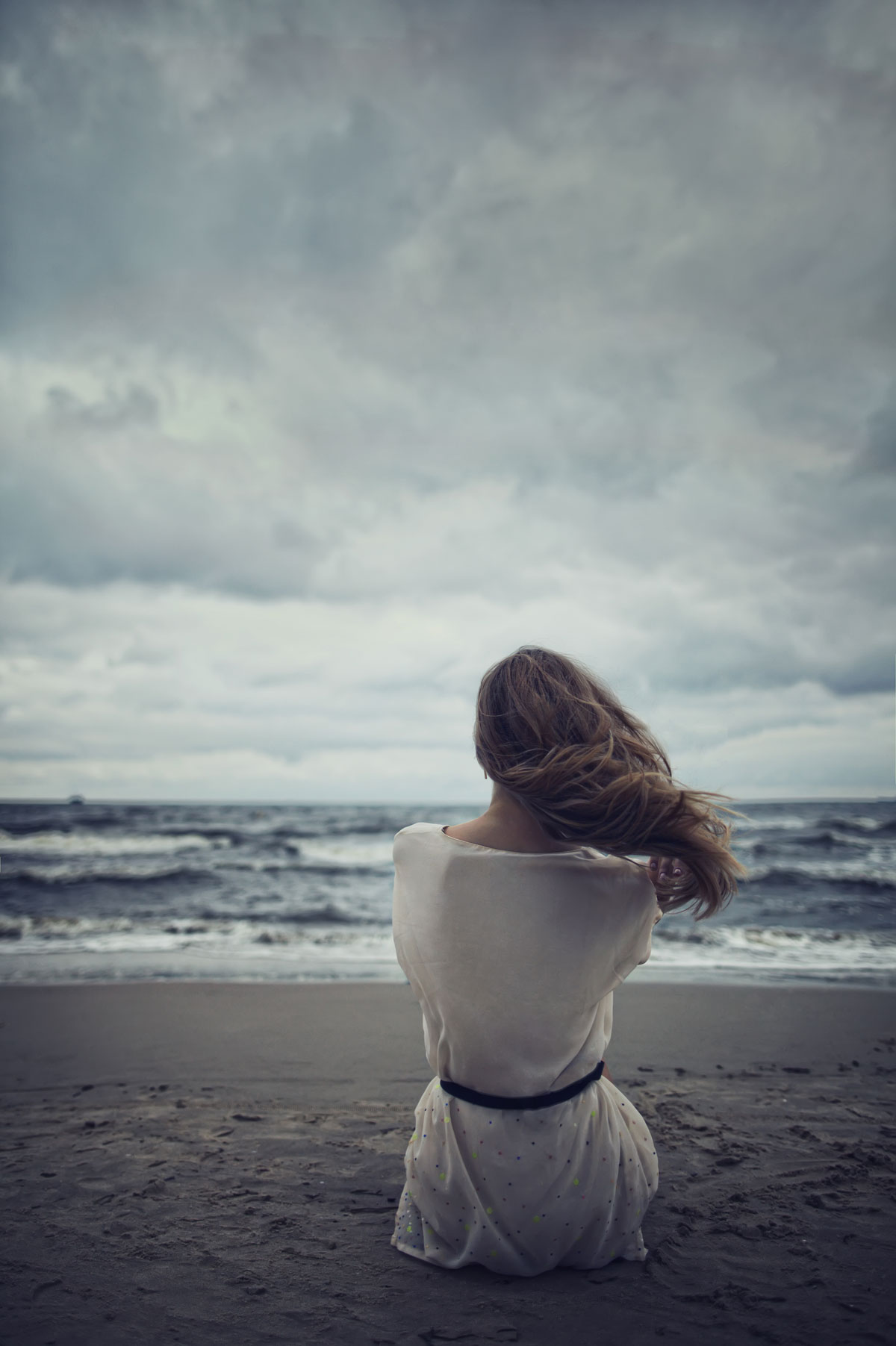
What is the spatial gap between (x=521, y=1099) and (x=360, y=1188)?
1.20m

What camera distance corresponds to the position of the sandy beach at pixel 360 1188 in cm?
201

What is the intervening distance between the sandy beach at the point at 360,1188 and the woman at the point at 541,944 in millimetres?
247

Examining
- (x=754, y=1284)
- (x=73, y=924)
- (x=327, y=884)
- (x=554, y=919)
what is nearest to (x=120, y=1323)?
(x=554, y=919)

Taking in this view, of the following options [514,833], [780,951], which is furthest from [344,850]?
[514,833]

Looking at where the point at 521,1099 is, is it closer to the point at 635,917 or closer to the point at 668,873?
the point at 635,917

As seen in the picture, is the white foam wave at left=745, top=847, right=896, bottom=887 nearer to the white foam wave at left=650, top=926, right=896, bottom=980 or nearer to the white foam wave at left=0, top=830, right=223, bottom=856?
the white foam wave at left=650, top=926, right=896, bottom=980

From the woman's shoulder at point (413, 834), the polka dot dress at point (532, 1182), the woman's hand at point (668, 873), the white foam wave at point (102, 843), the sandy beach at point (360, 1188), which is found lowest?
the white foam wave at point (102, 843)

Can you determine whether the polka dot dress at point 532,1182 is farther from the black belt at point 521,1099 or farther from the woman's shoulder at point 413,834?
the woman's shoulder at point 413,834

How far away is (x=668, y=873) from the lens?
2059mm

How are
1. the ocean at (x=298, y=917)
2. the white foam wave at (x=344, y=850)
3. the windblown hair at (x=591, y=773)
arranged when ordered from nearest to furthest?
the windblown hair at (x=591, y=773) → the ocean at (x=298, y=917) → the white foam wave at (x=344, y=850)

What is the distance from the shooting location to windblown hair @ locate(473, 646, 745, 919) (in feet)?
6.26

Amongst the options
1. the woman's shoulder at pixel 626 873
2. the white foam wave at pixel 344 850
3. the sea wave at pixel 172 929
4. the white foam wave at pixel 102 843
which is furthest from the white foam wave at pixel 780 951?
the white foam wave at pixel 102 843

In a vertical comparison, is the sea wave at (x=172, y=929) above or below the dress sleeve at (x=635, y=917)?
below

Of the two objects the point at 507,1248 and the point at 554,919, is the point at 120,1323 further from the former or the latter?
the point at 554,919
